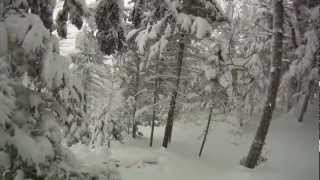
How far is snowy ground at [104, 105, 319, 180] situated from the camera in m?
14.2

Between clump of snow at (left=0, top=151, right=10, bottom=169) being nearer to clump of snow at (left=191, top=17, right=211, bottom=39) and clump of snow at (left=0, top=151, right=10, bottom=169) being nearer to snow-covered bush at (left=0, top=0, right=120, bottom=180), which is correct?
snow-covered bush at (left=0, top=0, right=120, bottom=180)

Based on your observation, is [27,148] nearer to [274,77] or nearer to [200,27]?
[200,27]

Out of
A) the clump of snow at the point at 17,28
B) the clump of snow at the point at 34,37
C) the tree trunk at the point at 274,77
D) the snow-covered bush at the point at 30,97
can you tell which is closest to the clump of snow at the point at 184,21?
the tree trunk at the point at 274,77

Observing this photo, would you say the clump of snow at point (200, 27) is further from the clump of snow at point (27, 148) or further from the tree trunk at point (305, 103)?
the clump of snow at point (27, 148)

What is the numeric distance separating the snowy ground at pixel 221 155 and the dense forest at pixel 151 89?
0.08 meters

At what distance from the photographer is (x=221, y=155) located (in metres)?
19.8

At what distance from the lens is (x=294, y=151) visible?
58.5 feet

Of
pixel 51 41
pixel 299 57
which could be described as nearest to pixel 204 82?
pixel 299 57

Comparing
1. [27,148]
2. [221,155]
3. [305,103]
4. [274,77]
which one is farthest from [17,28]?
[305,103]

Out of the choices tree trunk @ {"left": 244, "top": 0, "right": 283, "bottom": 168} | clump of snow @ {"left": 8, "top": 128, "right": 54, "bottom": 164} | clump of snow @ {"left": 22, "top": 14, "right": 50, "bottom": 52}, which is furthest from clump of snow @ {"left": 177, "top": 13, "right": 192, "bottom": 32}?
clump of snow @ {"left": 8, "top": 128, "right": 54, "bottom": 164}

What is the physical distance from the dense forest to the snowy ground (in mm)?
79

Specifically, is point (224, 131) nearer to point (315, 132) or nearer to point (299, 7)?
point (315, 132)

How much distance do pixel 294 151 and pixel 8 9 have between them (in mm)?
16390

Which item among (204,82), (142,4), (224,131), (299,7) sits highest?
(299,7)
